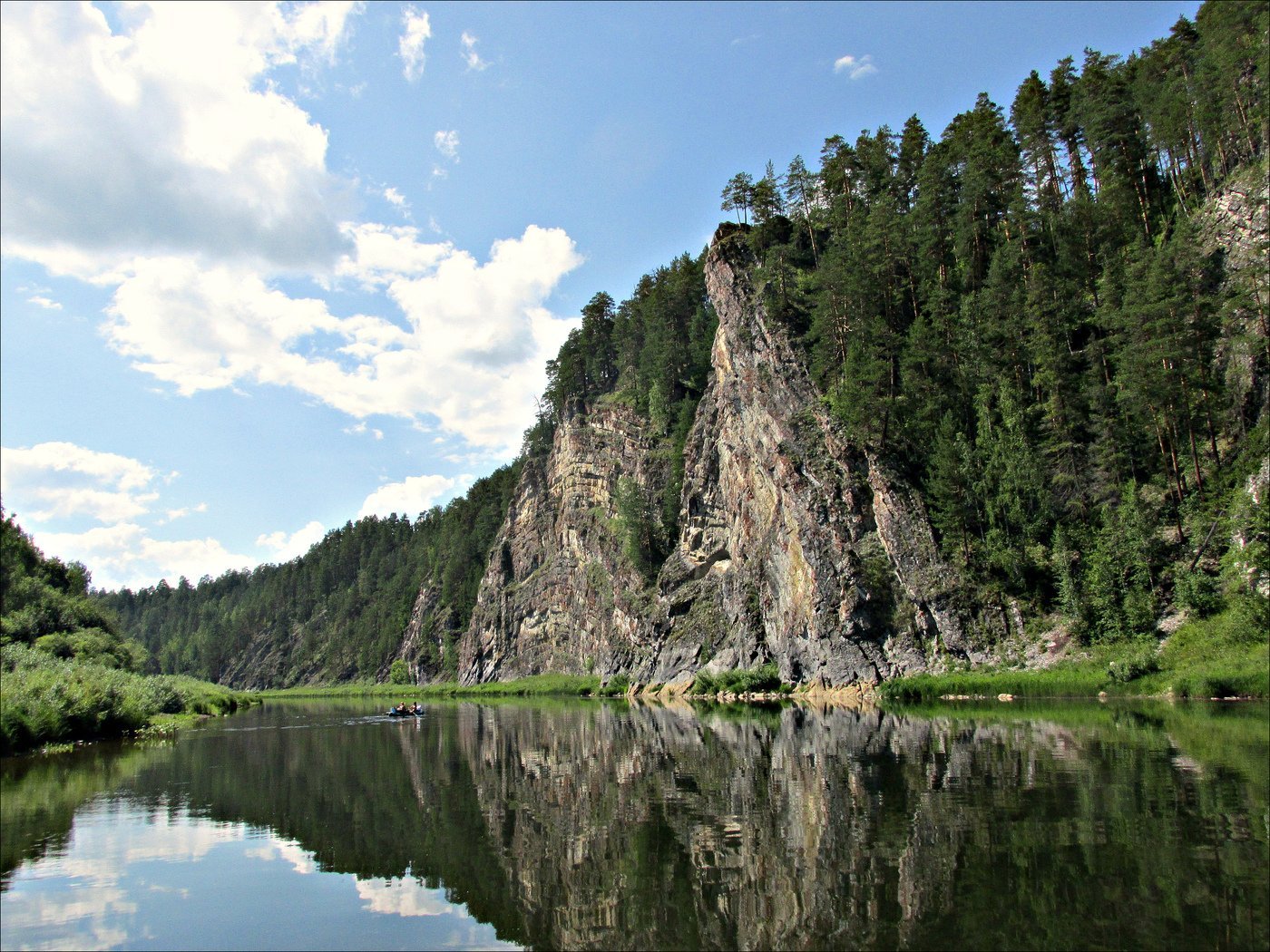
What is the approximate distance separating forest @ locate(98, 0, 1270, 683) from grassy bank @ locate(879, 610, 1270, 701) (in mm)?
1066

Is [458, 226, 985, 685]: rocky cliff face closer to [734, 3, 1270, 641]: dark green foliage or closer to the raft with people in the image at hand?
[734, 3, 1270, 641]: dark green foliage

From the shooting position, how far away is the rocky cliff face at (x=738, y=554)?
2111 inches

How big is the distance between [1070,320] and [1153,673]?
88.8 feet

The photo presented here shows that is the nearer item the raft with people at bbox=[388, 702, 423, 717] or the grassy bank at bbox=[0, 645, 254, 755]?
the grassy bank at bbox=[0, 645, 254, 755]

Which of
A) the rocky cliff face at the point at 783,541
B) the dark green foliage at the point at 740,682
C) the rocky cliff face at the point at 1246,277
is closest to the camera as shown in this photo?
the rocky cliff face at the point at 1246,277

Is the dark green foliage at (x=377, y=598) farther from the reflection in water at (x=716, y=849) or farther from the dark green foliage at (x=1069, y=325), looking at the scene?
the reflection in water at (x=716, y=849)

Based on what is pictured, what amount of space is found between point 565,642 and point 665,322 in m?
42.7

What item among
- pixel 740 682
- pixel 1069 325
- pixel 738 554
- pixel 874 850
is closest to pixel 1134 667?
pixel 1069 325

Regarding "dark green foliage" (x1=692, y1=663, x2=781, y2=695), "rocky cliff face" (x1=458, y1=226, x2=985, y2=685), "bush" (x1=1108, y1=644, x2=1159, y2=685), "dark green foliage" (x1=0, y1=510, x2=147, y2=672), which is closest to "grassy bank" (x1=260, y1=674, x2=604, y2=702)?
"rocky cliff face" (x1=458, y1=226, x2=985, y2=685)

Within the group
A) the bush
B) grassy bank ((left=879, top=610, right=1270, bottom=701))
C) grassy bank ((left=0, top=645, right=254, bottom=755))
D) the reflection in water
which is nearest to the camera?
the reflection in water

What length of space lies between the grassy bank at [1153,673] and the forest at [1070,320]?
107 centimetres

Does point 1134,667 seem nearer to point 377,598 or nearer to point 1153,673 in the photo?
point 1153,673

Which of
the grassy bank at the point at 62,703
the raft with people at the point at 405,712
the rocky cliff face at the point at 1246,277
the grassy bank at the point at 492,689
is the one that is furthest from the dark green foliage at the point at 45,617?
the rocky cliff face at the point at 1246,277

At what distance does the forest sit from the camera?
42500mm
